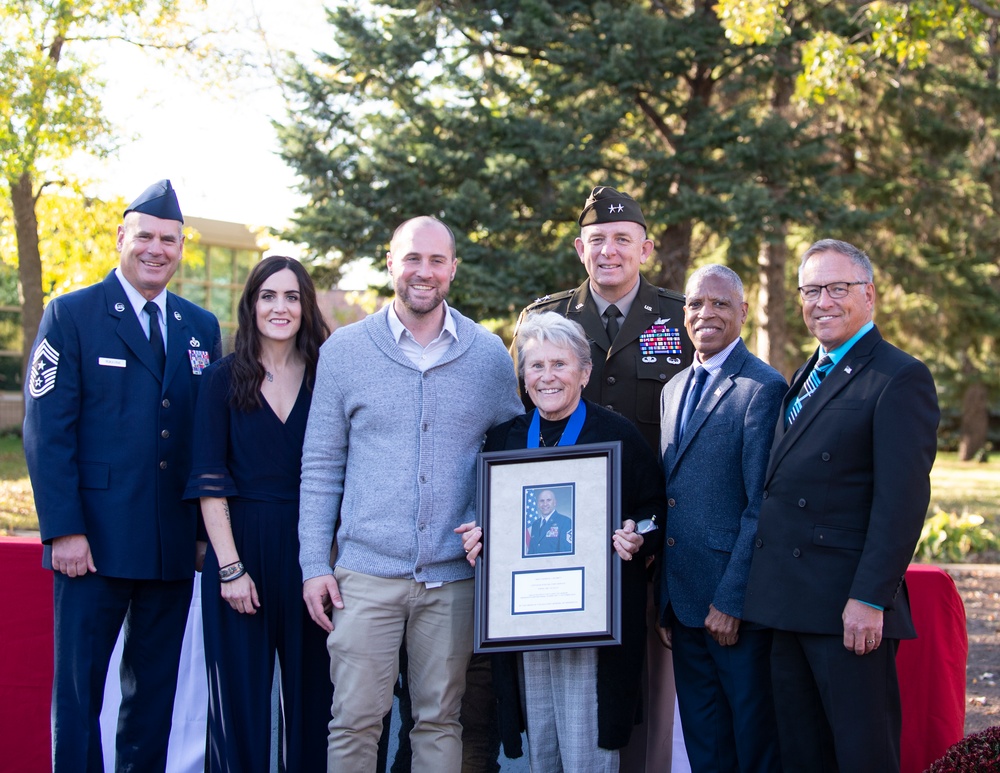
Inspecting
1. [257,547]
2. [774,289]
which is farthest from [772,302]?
[257,547]

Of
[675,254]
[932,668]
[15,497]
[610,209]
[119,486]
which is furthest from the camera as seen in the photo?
[675,254]

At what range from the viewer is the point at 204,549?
4051 mm

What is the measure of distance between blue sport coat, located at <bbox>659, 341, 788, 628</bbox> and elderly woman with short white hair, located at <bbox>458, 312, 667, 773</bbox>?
0.11 meters

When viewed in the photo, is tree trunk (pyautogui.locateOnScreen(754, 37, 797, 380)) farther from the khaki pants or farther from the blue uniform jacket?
the blue uniform jacket

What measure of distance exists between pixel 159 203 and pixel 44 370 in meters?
0.83

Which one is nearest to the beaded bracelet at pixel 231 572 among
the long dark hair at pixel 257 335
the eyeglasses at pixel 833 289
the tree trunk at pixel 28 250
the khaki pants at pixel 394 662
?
the khaki pants at pixel 394 662

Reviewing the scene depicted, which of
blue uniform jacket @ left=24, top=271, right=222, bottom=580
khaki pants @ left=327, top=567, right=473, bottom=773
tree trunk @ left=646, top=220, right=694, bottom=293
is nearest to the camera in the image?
khaki pants @ left=327, top=567, right=473, bottom=773

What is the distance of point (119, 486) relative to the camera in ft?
12.6

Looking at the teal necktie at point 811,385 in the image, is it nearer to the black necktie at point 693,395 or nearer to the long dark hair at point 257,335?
the black necktie at point 693,395

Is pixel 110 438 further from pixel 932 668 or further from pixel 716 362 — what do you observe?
pixel 932 668

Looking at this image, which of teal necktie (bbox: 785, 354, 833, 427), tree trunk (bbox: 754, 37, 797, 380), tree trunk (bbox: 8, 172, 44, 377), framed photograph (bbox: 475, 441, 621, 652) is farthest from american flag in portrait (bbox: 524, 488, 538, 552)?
tree trunk (bbox: 8, 172, 44, 377)

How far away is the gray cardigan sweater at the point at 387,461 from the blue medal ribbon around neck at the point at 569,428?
0.24 m

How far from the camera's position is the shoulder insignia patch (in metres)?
3.77

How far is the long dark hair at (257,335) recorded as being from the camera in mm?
3736
